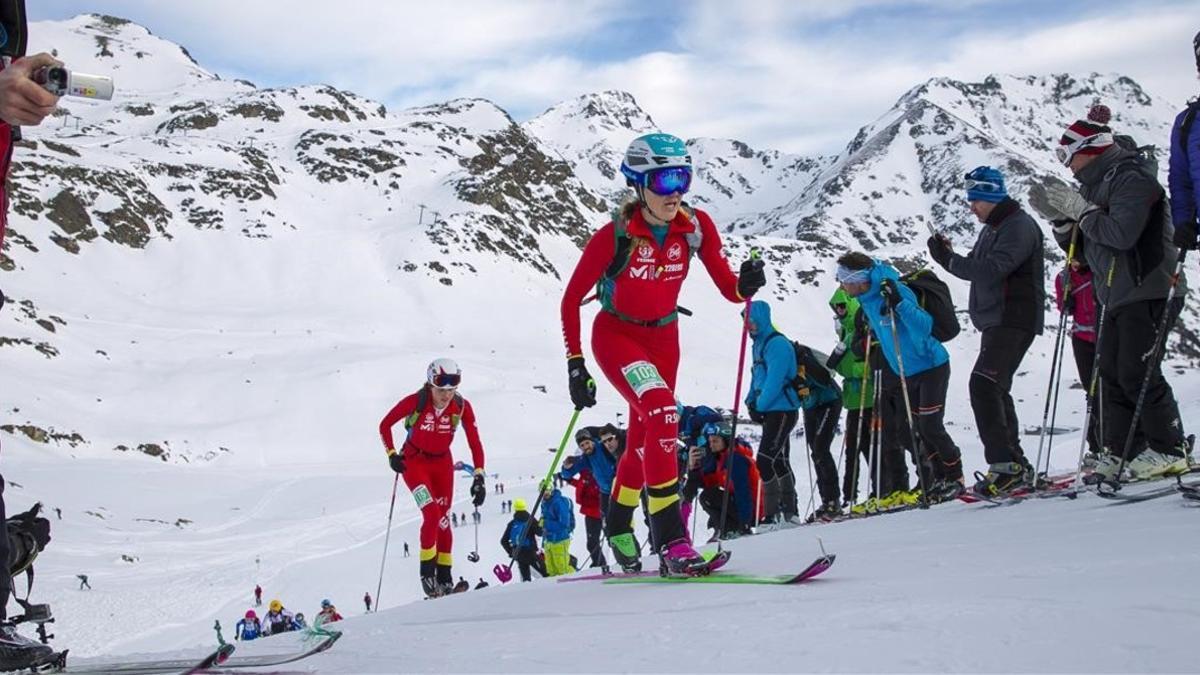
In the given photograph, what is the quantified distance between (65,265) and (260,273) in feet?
49.6

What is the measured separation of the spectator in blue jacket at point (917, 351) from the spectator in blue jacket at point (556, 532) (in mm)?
5938

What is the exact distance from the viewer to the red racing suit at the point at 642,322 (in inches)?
207

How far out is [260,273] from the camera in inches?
3191

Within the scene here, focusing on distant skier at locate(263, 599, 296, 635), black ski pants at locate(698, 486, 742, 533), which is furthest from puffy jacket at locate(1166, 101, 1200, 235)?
distant skier at locate(263, 599, 296, 635)

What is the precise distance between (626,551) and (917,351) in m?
3.23

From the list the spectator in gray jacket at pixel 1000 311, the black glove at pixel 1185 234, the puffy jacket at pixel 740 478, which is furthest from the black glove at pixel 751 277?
the puffy jacket at pixel 740 478

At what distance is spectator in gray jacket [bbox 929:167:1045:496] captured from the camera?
654 centimetres

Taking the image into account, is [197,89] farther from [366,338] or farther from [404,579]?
[404,579]

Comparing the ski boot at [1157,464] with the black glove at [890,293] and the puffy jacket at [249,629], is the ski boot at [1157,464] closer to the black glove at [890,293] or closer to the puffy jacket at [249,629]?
the black glove at [890,293]

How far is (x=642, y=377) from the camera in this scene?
5.33m

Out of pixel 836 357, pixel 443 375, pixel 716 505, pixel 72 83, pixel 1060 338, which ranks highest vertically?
pixel 72 83

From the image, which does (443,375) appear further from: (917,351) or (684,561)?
(684,561)

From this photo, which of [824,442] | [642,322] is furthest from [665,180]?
[824,442]

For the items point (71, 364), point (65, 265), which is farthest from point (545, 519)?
point (65, 265)
